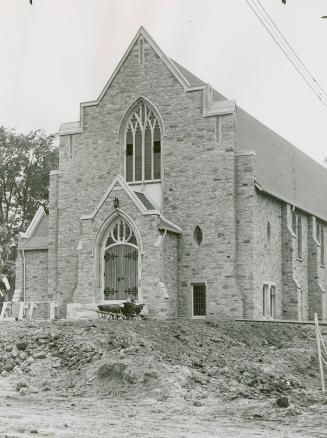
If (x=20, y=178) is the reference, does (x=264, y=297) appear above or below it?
below

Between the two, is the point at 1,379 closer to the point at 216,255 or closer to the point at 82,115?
the point at 216,255

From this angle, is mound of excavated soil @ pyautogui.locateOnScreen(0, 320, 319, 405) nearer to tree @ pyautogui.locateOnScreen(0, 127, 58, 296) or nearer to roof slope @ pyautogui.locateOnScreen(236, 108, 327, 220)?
roof slope @ pyautogui.locateOnScreen(236, 108, 327, 220)

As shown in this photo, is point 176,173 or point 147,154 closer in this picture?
point 176,173

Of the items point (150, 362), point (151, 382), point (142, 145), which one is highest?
point (142, 145)

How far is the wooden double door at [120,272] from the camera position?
1316 inches

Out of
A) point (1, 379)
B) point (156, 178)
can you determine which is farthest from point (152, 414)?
point (156, 178)

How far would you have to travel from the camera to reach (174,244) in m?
34.2

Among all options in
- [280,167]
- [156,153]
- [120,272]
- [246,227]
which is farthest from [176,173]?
[280,167]

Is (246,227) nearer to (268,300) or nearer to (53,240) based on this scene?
(268,300)

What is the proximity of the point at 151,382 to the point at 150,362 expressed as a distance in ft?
3.66

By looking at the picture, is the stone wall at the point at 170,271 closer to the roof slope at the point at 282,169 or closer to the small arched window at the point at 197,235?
the small arched window at the point at 197,235

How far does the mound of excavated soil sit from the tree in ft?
110

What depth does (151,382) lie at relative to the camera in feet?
59.7

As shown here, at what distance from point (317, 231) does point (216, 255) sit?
11.9m
